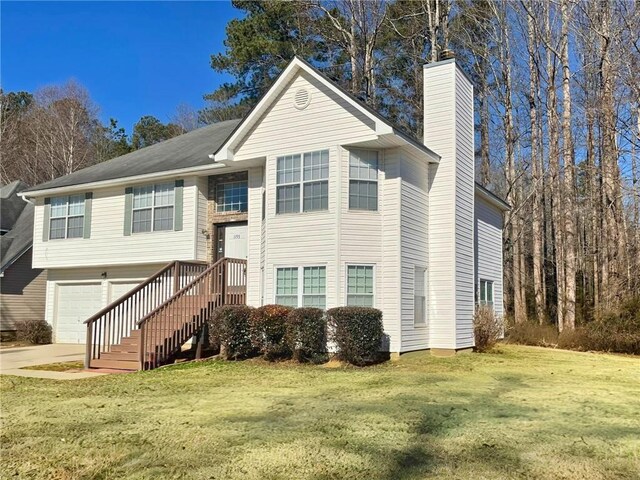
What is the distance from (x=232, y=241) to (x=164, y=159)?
435 centimetres

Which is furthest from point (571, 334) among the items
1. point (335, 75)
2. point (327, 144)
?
point (335, 75)

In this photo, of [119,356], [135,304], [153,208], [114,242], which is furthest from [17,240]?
[119,356]

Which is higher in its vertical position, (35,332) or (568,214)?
(568,214)

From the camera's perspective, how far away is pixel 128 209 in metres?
18.1

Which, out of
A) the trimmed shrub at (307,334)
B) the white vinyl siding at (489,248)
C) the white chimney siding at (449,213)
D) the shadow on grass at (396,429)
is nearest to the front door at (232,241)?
the trimmed shrub at (307,334)

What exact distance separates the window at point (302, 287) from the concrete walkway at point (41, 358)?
183 inches

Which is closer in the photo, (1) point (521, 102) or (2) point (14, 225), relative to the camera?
(2) point (14, 225)

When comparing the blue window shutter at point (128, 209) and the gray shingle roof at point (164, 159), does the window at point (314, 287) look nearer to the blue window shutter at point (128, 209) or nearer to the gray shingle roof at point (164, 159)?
the gray shingle roof at point (164, 159)

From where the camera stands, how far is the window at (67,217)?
63.3 ft

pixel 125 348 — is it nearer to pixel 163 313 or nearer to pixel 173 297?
pixel 163 313

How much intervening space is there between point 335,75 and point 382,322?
70.9 feet

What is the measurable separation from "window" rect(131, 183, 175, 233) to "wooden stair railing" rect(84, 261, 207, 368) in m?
2.49

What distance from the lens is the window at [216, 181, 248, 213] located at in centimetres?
1664

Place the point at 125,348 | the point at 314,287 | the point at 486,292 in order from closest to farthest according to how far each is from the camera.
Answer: the point at 125,348, the point at 314,287, the point at 486,292
